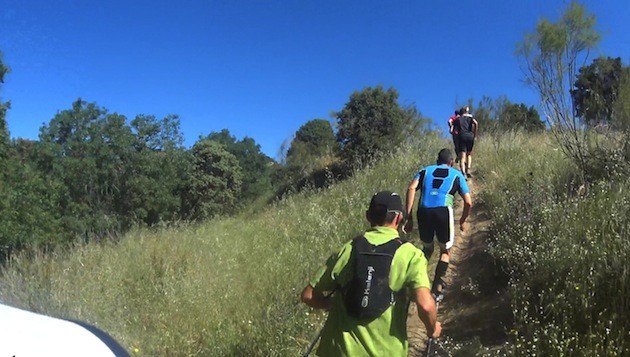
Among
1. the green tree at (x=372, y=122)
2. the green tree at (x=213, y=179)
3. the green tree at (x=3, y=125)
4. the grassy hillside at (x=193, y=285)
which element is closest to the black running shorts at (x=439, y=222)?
the grassy hillside at (x=193, y=285)

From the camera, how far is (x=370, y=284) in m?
2.56

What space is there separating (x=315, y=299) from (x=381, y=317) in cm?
41

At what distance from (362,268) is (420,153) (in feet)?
36.5

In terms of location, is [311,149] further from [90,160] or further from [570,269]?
[570,269]

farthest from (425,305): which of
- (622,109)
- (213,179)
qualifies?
(213,179)

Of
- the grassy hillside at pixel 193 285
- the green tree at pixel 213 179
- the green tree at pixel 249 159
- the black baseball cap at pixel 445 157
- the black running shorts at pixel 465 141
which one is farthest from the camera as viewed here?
the green tree at pixel 249 159

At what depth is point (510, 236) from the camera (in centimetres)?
602

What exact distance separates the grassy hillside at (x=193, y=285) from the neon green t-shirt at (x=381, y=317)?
1876 millimetres

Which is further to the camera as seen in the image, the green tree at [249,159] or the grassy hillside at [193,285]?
the green tree at [249,159]

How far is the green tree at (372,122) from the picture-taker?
2117 centimetres

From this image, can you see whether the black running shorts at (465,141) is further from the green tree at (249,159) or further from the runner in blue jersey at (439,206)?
the green tree at (249,159)

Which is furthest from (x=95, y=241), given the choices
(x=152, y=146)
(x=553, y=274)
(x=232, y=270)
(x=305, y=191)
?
(x=152, y=146)

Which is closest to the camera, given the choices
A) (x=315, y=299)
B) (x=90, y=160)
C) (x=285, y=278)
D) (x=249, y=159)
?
(x=315, y=299)

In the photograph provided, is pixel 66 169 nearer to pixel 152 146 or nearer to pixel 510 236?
pixel 152 146
